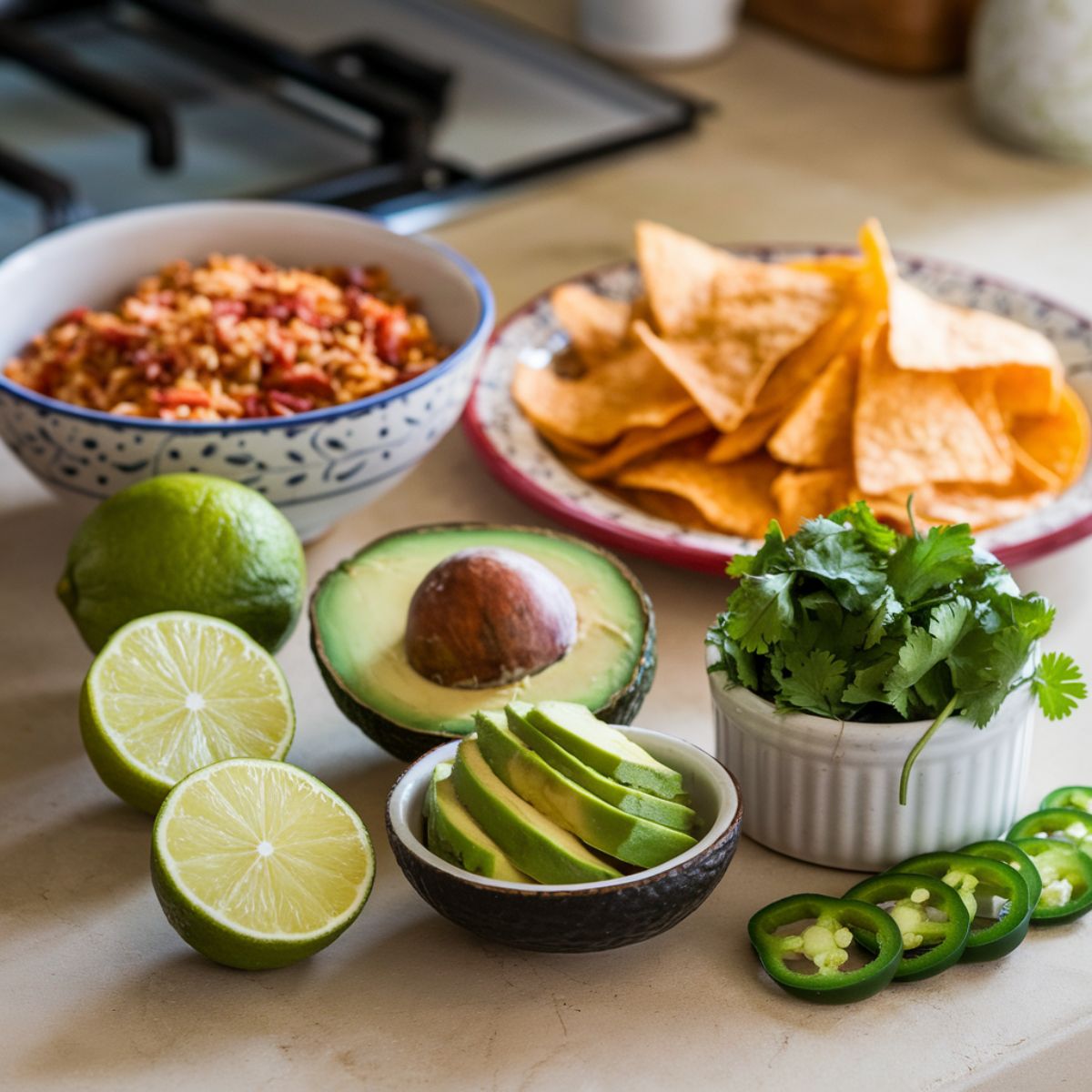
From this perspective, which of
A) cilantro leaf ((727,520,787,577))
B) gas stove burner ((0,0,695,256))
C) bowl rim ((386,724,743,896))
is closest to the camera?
bowl rim ((386,724,743,896))

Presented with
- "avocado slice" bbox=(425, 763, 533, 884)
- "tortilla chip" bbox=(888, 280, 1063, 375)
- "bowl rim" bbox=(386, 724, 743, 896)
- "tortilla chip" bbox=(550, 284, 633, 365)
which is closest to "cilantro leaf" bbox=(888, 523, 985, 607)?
"bowl rim" bbox=(386, 724, 743, 896)

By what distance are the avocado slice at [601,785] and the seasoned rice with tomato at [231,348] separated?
404 mm

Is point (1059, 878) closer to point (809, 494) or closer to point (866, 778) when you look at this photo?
point (866, 778)

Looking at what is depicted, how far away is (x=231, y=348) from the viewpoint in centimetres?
122

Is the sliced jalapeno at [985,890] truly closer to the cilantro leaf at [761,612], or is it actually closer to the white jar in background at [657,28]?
the cilantro leaf at [761,612]

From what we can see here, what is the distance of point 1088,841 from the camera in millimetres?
952

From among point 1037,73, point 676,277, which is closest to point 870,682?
point 676,277

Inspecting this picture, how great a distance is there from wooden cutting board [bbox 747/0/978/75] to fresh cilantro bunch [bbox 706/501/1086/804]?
1.33 meters

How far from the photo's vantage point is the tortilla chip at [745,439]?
1.29 meters

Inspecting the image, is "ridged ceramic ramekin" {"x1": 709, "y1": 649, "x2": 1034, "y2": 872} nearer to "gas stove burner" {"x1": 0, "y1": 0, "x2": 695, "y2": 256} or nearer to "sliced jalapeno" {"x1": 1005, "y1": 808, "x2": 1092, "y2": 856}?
"sliced jalapeno" {"x1": 1005, "y1": 808, "x2": 1092, "y2": 856}

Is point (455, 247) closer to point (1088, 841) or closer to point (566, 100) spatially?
point (566, 100)

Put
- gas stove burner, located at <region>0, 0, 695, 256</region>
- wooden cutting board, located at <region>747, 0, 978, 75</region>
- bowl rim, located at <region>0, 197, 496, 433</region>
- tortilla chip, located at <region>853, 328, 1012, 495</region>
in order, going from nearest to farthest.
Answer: bowl rim, located at <region>0, 197, 496, 433</region>, tortilla chip, located at <region>853, 328, 1012, 495</region>, gas stove burner, located at <region>0, 0, 695, 256</region>, wooden cutting board, located at <region>747, 0, 978, 75</region>

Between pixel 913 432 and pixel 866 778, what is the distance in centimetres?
41

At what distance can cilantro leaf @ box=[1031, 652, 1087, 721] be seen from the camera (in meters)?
0.90
